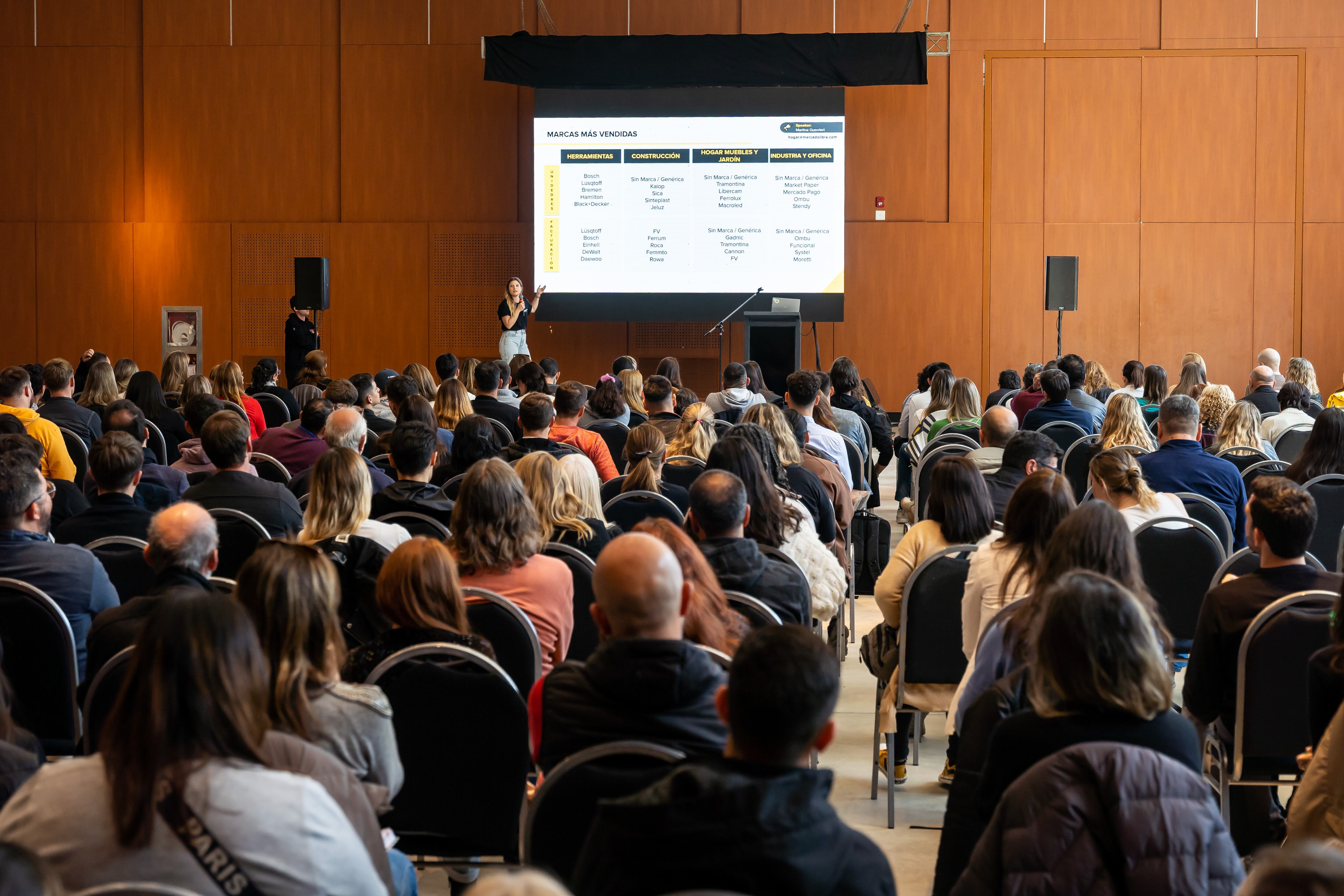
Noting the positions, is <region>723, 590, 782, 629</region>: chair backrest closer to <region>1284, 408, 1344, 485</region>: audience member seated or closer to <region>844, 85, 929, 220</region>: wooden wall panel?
<region>1284, 408, 1344, 485</region>: audience member seated

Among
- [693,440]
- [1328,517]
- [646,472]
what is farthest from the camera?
[693,440]

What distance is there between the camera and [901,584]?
382cm

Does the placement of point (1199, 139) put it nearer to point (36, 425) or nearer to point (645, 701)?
point (36, 425)

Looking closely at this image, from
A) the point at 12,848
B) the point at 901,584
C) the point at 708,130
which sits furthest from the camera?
the point at 708,130

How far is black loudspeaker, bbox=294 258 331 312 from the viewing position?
1270 cm

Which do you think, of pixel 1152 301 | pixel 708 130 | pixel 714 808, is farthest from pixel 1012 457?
pixel 1152 301

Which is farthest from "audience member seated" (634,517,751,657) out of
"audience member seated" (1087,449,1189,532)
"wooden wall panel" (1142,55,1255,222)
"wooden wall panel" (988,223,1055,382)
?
"wooden wall panel" (1142,55,1255,222)

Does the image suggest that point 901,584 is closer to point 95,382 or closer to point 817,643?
point 817,643

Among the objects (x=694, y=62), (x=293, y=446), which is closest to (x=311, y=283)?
(x=694, y=62)

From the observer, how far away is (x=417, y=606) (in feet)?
9.03

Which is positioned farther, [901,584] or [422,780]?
[901,584]

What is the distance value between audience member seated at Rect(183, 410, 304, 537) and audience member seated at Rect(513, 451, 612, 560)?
1.00m

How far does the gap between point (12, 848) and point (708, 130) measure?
1210 cm

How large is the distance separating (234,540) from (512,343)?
8.60 metres
